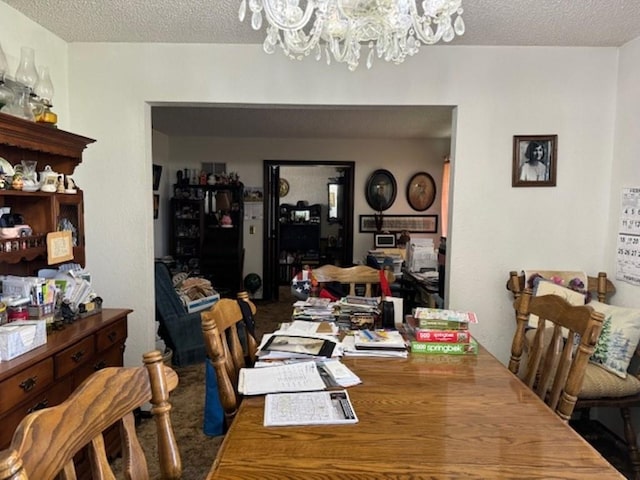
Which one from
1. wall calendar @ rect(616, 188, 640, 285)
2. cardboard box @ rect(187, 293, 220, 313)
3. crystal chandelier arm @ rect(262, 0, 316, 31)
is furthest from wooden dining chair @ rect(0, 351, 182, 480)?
cardboard box @ rect(187, 293, 220, 313)

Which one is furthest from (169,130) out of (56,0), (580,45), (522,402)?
(522,402)

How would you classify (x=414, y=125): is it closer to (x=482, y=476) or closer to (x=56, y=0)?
(x=56, y=0)

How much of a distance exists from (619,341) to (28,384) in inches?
105

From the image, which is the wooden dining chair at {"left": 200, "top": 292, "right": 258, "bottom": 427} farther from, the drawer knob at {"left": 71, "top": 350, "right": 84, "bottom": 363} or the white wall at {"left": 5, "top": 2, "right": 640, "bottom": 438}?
the white wall at {"left": 5, "top": 2, "right": 640, "bottom": 438}

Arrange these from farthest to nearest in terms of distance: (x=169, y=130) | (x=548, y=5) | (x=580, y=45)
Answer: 1. (x=169, y=130)
2. (x=580, y=45)
3. (x=548, y=5)

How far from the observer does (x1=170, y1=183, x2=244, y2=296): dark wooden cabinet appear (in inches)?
219

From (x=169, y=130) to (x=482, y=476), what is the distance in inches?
211

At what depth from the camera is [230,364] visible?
4.95 feet

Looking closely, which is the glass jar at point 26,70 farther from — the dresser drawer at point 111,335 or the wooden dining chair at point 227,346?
the wooden dining chair at point 227,346

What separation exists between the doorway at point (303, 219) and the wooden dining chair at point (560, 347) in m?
4.17

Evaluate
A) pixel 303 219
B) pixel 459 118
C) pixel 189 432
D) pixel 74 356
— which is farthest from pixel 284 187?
pixel 74 356

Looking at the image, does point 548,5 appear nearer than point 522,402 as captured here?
No

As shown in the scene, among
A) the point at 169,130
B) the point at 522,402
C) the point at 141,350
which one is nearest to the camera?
the point at 522,402

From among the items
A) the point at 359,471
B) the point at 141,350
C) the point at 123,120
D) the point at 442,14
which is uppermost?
the point at 442,14
